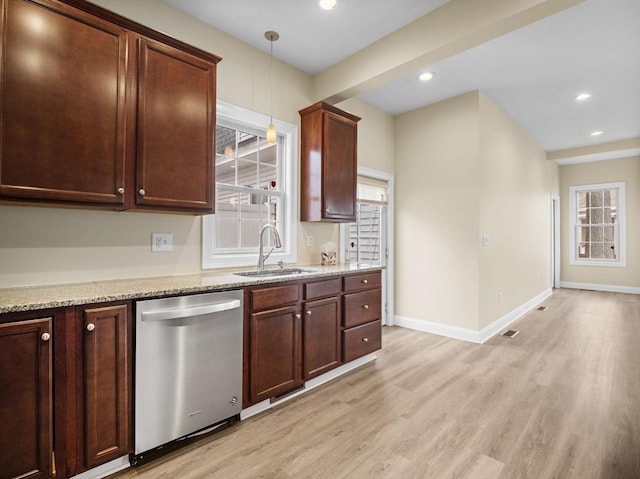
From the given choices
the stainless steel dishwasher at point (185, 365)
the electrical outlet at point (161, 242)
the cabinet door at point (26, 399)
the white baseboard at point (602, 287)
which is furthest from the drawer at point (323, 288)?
the white baseboard at point (602, 287)

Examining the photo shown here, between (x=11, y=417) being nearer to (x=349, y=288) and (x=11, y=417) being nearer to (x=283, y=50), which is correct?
(x=349, y=288)

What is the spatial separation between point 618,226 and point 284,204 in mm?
7710

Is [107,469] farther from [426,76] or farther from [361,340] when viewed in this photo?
[426,76]

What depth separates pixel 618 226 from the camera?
7133 millimetres

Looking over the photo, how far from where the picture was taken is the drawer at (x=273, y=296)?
229 cm

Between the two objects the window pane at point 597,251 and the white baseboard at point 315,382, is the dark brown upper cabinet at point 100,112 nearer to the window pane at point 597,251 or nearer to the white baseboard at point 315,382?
the white baseboard at point 315,382

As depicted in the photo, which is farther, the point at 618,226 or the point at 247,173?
the point at 618,226

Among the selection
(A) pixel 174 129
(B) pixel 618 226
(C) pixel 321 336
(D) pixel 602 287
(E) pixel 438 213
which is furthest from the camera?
(D) pixel 602 287

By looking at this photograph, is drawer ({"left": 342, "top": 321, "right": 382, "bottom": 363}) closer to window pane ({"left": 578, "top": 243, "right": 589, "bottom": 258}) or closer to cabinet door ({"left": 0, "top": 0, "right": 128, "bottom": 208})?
cabinet door ({"left": 0, "top": 0, "right": 128, "bottom": 208})

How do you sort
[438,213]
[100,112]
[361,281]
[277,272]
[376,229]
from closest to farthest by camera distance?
[100,112] < [277,272] < [361,281] < [438,213] < [376,229]

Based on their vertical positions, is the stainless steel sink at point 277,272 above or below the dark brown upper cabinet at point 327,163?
below

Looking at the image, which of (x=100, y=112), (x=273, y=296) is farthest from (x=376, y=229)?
(x=100, y=112)

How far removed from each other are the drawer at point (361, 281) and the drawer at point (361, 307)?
0.05 meters

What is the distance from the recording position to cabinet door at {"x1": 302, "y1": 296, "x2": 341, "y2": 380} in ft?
8.66
